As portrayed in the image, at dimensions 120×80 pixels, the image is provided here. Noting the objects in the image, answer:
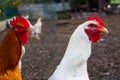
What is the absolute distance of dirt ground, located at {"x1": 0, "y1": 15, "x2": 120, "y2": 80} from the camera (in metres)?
8.23

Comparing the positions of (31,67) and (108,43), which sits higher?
(31,67)

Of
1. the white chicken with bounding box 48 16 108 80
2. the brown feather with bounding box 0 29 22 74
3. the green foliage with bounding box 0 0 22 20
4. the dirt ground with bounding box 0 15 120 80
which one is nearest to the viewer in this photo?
the brown feather with bounding box 0 29 22 74

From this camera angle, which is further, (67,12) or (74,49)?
(67,12)

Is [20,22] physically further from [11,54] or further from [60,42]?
[60,42]

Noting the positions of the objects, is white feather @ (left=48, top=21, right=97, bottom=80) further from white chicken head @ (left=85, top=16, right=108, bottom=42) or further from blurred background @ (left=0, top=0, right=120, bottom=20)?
blurred background @ (left=0, top=0, right=120, bottom=20)

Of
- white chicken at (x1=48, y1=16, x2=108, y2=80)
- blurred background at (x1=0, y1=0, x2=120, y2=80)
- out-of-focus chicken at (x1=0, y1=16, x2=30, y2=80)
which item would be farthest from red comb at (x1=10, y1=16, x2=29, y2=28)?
blurred background at (x1=0, y1=0, x2=120, y2=80)

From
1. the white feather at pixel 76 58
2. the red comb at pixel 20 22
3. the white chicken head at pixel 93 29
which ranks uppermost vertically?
the red comb at pixel 20 22

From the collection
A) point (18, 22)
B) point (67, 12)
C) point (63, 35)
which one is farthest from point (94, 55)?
point (67, 12)

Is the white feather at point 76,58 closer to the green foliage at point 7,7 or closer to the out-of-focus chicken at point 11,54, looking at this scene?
the out-of-focus chicken at point 11,54

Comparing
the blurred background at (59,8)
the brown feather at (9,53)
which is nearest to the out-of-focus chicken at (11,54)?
the brown feather at (9,53)

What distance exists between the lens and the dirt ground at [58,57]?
27.0 feet

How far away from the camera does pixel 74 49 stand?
4.50 meters

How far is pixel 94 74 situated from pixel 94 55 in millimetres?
2267

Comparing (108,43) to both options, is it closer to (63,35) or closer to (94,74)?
(63,35)
